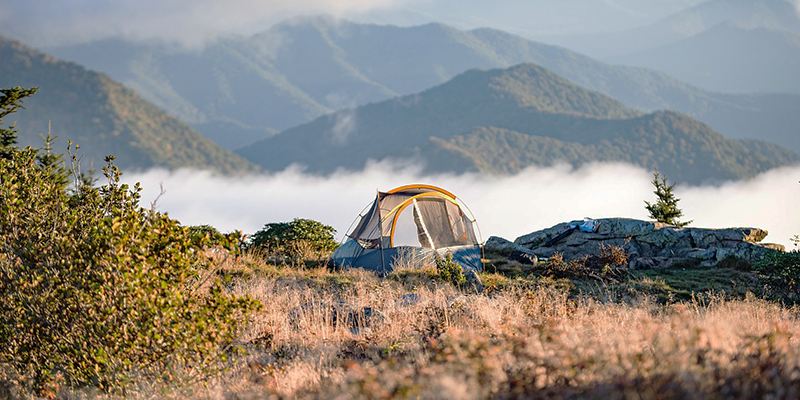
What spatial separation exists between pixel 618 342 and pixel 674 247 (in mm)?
17810

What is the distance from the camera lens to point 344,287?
13.5 meters

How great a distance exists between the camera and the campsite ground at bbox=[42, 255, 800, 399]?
451cm

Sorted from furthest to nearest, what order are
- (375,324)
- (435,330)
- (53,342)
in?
(375,324) → (435,330) → (53,342)

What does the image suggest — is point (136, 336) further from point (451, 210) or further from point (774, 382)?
point (451, 210)

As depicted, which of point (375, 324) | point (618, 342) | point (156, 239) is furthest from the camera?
point (375, 324)

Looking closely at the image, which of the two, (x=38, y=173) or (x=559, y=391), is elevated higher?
(x=38, y=173)

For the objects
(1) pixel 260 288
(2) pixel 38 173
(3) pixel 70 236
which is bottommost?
(1) pixel 260 288

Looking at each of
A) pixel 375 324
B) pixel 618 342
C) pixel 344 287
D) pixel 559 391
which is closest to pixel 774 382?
pixel 618 342

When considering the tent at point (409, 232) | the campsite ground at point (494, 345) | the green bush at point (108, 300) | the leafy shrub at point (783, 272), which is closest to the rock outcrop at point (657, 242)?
the tent at point (409, 232)

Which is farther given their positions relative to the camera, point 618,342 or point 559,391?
point 618,342

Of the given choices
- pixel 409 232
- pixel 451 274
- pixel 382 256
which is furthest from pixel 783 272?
pixel 382 256

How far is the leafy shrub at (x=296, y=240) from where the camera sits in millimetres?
18828

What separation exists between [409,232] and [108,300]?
39.3 feet

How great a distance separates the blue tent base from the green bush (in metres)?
9.64
